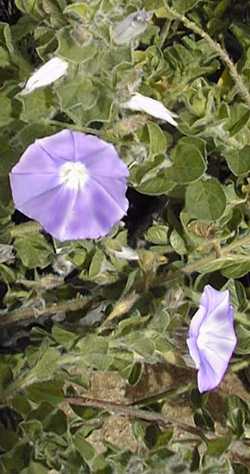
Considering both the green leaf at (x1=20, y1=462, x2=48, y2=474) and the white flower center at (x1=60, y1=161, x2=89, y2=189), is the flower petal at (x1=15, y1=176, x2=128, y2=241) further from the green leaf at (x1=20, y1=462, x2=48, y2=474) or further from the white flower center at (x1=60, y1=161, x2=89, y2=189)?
the green leaf at (x1=20, y1=462, x2=48, y2=474)

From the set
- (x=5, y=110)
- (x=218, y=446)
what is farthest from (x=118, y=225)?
(x=218, y=446)

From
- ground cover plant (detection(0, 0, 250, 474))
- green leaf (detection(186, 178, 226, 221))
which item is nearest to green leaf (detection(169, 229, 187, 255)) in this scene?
ground cover plant (detection(0, 0, 250, 474))

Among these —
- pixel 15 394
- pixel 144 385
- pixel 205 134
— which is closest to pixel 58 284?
pixel 15 394

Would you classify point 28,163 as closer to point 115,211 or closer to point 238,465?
point 115,211

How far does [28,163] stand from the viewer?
1.50 m

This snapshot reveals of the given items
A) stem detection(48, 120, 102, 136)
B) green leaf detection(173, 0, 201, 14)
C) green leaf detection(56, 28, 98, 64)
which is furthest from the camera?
green leaf detection(173, 0, 201, 14)

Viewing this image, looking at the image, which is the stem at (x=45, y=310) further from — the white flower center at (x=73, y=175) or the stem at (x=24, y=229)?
the white flower center at (x=73, y=175)

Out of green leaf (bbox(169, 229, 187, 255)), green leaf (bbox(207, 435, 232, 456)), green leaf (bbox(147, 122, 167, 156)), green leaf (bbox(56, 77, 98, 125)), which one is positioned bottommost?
green leaf (bbox(207, 435, 232, 456))

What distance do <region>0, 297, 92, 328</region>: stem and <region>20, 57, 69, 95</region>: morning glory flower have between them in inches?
15.3

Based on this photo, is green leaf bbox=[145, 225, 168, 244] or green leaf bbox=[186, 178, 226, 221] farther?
green leaf bbox=[145, 225, 168, 244]

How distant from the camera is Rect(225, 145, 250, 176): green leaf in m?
1.67

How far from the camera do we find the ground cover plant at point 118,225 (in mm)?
1512

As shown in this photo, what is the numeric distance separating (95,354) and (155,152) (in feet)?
0.98

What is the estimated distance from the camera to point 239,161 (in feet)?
5.54
